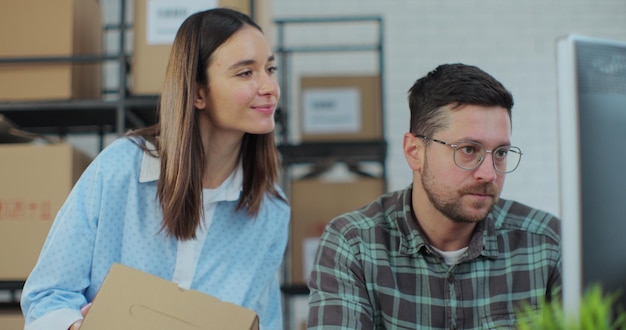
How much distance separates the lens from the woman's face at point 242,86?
4.91 ft

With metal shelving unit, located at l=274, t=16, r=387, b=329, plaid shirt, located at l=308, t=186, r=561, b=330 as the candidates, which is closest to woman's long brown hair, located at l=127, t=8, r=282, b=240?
plaid shirt, located at l=308, t=186, r=561, b=330

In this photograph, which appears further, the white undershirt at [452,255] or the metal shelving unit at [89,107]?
the metal shelving unit at [89,107]

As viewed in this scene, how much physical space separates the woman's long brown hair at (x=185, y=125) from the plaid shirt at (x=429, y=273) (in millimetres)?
312

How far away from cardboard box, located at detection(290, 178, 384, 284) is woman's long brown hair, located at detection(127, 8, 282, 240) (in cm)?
103

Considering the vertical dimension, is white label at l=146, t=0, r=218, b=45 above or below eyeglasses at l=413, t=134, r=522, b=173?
above

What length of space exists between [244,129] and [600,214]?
0.94m

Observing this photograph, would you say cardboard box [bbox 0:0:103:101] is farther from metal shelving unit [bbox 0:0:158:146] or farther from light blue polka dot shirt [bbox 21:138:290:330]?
light blue polka dot shirt [bbox 21:138:290:330]

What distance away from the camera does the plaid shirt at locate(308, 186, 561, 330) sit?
51.5 inches

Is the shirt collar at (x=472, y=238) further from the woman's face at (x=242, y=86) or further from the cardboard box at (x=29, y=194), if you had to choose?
the cardboard box at (x=29, y=194)

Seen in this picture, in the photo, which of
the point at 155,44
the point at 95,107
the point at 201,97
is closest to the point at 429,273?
the point at 201,97

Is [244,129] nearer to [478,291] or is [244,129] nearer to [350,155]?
[478,291]

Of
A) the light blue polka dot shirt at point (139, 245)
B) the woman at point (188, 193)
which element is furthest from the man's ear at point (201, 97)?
the light blue polka dot shirt at point (139, 245)

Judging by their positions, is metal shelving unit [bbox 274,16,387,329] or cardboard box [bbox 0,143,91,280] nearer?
cardboard box [bbox 0,143,91,280]

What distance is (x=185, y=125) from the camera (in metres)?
1.51
